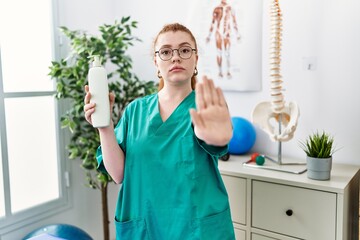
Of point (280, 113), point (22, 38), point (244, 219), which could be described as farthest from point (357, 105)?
point (22, 38)

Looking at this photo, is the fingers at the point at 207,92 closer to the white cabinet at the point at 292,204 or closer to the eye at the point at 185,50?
the eye at the point at 185,50

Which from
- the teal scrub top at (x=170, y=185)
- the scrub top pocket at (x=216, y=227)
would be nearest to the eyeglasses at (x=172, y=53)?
the teal scrub top at (x=170, y=185)

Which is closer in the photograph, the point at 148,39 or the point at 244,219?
the point at 244,219

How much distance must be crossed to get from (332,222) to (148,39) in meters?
1.58

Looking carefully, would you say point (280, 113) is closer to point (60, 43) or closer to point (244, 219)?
point (244, 219)

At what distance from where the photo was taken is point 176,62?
103 cm

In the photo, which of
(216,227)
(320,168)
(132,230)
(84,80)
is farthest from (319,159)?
(84,80)

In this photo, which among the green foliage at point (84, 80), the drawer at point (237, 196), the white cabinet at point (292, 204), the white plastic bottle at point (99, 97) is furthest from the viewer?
the green foliage at point (84, 80)

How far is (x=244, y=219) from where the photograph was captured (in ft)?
5.12

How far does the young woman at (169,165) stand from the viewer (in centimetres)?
104

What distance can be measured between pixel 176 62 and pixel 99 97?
0.81 feet

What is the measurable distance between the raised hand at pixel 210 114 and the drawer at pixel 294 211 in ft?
2.36

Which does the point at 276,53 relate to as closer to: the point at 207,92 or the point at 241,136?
the point at 241,136

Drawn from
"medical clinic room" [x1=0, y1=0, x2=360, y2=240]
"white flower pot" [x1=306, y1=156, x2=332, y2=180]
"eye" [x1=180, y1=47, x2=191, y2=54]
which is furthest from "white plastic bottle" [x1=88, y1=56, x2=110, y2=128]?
"white flower pot" [x1=306, y1=156, x2=332, y2=180]
